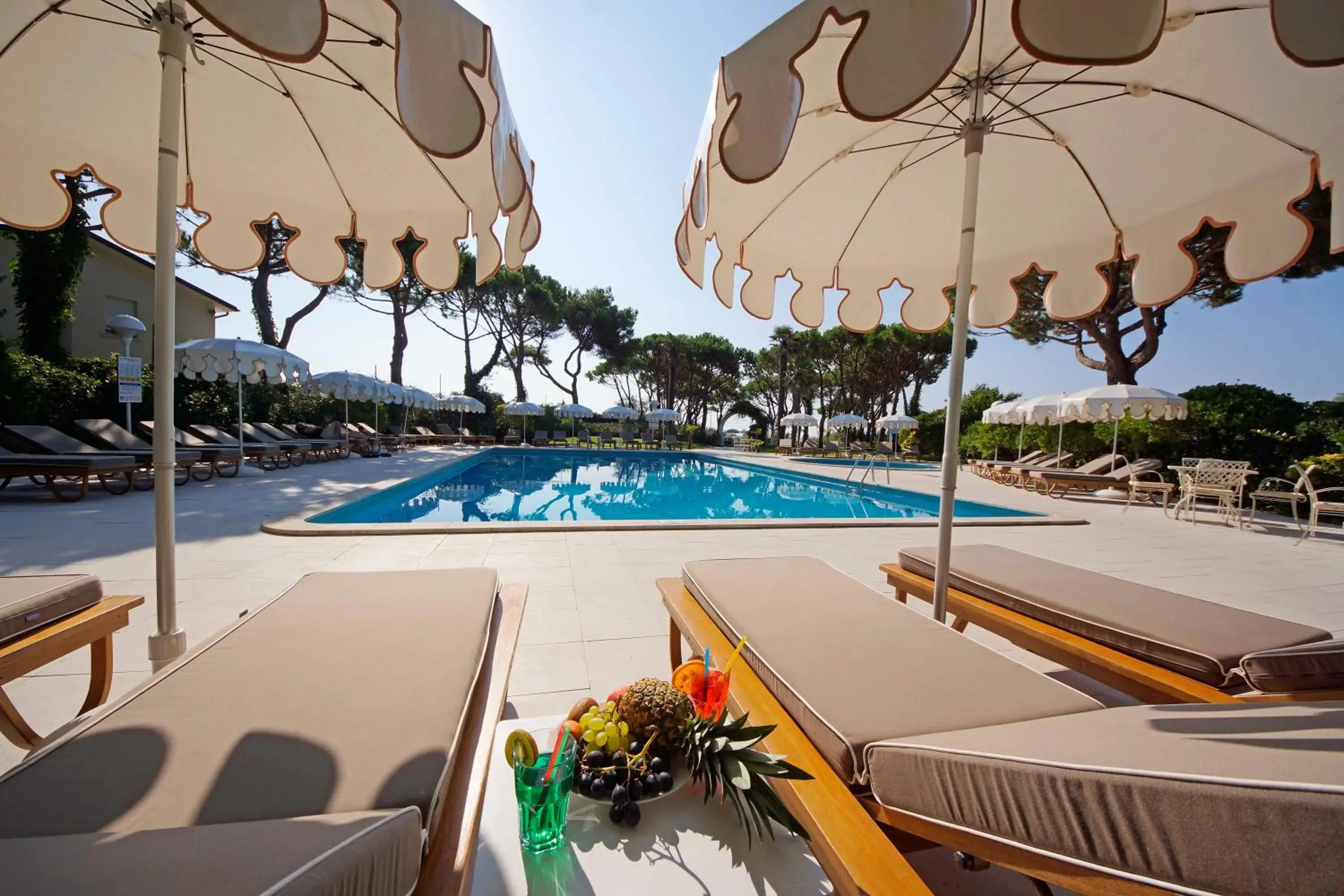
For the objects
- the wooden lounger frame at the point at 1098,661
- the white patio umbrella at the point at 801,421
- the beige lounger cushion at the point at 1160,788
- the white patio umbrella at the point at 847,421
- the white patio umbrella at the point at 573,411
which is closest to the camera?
the beige lounger cushion at the point at 1160,788

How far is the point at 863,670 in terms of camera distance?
1589 mm

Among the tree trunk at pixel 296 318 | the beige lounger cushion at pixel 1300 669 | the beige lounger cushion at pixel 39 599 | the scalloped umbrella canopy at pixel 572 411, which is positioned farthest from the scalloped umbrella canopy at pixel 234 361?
the scalloped umbrella canopy at pixel 572 411

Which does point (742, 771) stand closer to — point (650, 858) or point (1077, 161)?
point (650, 858)

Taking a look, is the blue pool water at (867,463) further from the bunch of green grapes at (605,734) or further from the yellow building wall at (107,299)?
the yellow building wall at (107,299)

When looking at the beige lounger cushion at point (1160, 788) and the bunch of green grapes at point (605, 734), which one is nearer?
the beige lounger cushion at point (1160, 788)

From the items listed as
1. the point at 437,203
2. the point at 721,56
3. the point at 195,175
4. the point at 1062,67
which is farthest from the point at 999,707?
the point at 195,175

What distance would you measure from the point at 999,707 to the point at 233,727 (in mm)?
1870

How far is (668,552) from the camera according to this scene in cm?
480

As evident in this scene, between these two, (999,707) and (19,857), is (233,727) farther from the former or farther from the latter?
(999,707)

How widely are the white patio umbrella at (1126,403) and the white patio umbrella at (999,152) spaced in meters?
9.17

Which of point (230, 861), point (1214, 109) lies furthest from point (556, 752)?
point (1214, 109)

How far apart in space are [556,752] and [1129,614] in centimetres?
234

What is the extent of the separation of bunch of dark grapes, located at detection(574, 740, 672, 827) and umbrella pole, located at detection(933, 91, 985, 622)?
151cm

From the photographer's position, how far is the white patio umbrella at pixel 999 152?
1.17 metres
